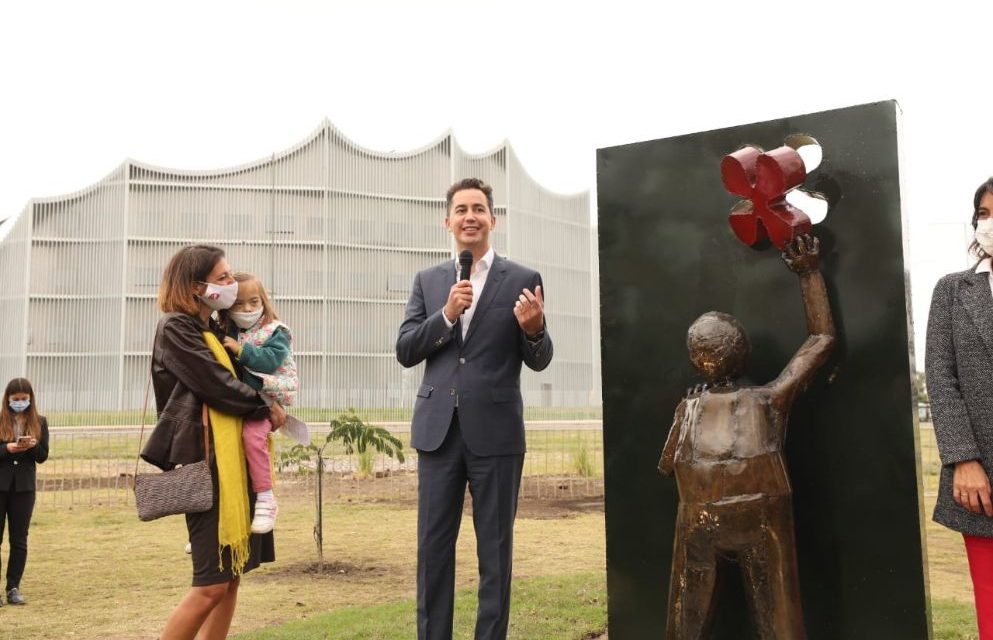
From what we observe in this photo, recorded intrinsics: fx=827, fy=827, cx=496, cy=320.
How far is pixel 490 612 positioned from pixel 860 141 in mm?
2012

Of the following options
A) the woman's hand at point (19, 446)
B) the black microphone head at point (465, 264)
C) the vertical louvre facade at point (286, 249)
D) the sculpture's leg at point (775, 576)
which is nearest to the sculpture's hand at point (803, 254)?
the sculpture's leg at point (775, 576)

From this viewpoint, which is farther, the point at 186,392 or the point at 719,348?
the point at 186,392

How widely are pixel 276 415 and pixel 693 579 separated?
5.66ft

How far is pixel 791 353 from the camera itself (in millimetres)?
2664

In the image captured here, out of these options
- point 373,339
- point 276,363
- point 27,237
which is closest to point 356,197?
point 373,339

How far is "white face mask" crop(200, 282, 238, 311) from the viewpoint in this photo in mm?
3160

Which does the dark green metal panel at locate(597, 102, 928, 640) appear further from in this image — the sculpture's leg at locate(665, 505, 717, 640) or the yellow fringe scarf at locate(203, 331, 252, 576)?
the yellow fringe scarf at locate(203, 331, 252, 576)

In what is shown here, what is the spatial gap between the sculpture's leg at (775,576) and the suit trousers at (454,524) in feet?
3.16

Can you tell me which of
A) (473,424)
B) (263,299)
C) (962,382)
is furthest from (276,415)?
(962,382)

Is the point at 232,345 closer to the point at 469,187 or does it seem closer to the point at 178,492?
the point at 178,492

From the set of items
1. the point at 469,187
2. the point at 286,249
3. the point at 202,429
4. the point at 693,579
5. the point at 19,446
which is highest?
the point at 286,249

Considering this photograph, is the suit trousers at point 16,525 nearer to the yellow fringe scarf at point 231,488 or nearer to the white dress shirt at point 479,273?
the yellow fringe scarf at point 231,488

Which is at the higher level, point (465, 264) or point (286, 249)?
point (286, 249)

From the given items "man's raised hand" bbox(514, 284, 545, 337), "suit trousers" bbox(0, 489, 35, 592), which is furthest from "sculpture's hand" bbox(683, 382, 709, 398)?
"suit trousers" bbox(0, 489, 35, 592)
